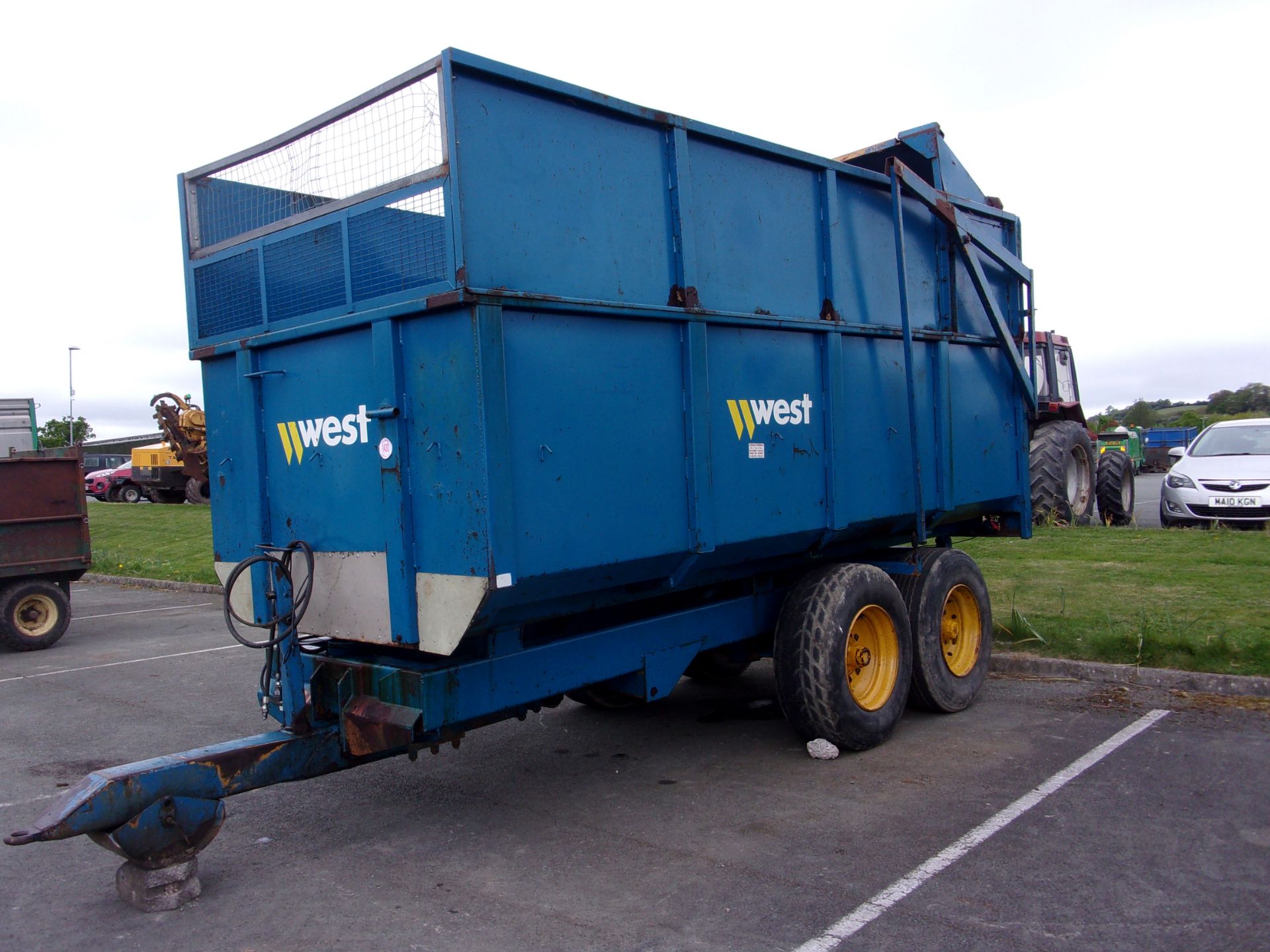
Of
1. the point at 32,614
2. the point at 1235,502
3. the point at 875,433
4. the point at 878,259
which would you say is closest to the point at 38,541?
the point at 32,614

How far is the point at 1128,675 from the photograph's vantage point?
680cm

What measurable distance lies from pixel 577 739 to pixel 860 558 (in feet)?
7.14

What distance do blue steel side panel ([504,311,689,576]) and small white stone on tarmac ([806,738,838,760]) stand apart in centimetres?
167

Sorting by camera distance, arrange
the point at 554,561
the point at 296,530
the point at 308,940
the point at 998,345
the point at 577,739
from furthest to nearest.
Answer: the point at 998,345 < the point at 577,739 < the point at 296,530 < the point at 554,561 < the point at 308,940

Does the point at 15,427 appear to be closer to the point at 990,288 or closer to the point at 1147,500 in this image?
the point at 990,288

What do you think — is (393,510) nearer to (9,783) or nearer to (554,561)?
(554,561)

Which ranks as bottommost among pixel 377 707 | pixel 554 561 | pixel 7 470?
pixel 377 707

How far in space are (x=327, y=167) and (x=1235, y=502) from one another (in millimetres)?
12733

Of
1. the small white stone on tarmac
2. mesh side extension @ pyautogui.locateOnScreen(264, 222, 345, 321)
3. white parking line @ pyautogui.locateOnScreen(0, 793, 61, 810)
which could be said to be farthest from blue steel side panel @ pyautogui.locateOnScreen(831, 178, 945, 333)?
white parking line @ pyautogui.locateOnScreen(0, 793, 61, 810)

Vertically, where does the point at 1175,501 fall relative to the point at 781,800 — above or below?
above

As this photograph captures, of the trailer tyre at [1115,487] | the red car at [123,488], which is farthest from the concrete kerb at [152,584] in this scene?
the red car at [123,488]

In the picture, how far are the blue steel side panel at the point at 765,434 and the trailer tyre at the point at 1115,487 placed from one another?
12.1m

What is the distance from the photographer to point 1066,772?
524cm

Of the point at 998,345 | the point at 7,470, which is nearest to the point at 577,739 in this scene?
the point at 998,345
